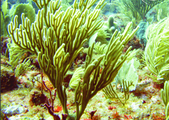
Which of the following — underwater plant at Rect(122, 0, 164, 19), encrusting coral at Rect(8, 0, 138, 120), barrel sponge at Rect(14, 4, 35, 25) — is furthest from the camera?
underwater plant at Rect(122, 0, 164, 19)

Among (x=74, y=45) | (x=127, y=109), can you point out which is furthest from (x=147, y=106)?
(x=74, y=45)

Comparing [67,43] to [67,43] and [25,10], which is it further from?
[25,10]

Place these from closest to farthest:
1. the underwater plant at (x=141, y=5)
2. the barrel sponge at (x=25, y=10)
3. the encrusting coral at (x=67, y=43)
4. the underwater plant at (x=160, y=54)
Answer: the encrusting coral at (x=67, y=43) < the underwater plant at (x=160, y=54) < the barrel sponge at (x=25, y=10) < the underwater plant at (x=141, y=5)

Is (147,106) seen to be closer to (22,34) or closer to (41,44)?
(41,44)

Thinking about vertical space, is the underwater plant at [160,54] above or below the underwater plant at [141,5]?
below

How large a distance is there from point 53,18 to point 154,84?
258 cm

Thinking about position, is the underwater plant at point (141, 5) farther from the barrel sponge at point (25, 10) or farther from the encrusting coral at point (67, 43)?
the encrusting coral at point (67, 43)

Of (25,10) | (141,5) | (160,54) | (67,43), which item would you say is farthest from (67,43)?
(141,5)

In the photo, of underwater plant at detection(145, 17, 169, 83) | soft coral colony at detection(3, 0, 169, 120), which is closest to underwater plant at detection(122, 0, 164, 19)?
underwater plant at detection(145, 17, 169, 83)

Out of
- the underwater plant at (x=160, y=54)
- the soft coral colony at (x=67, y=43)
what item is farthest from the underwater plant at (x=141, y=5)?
the soft coral colony at (x=67, y=43)

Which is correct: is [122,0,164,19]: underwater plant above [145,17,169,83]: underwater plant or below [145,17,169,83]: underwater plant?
above

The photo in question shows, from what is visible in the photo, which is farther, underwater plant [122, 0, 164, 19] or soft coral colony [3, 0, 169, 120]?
underwater plant [122, 0, 164, 19]

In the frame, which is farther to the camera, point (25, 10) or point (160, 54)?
point (25, 10)

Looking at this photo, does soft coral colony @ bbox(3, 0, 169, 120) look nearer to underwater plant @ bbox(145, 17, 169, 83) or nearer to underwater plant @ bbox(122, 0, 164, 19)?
underwater plant @ bbox(145, 17, 169, 83)
